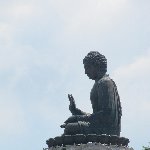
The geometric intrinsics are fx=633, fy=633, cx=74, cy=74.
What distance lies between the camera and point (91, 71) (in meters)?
15.5

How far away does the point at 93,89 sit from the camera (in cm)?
1519

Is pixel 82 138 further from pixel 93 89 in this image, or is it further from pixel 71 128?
pixel 93 89

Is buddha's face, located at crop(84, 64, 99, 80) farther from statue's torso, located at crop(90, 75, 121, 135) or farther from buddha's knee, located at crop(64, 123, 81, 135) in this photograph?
buddha's knee, located at crop(64, 123, 81, 135)

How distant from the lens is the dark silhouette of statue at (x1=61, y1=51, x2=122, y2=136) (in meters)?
14.5

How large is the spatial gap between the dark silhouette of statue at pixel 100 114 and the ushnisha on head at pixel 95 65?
0.30 ft

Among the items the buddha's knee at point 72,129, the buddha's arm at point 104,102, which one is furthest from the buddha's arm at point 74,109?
the buddha's knee at point 72,129

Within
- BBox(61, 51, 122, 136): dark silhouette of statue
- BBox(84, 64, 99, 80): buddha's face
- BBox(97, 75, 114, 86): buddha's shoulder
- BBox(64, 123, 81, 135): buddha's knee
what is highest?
BBox(84, 64, 99, 80): buddha's face

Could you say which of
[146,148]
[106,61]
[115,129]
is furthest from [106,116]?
[146,148]

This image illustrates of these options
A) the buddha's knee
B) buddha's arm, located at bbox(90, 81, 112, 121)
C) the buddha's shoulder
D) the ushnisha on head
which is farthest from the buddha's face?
the buddha's knee

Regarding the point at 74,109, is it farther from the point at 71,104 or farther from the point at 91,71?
the point at 91,71

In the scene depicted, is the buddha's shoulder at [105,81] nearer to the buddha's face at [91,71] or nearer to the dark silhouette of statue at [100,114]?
the dark silhouette of statue at [100,114]

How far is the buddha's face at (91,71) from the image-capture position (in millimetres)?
15480

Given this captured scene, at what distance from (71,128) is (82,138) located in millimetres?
439

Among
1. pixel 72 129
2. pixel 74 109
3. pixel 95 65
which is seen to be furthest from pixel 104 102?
pixel 95 65
